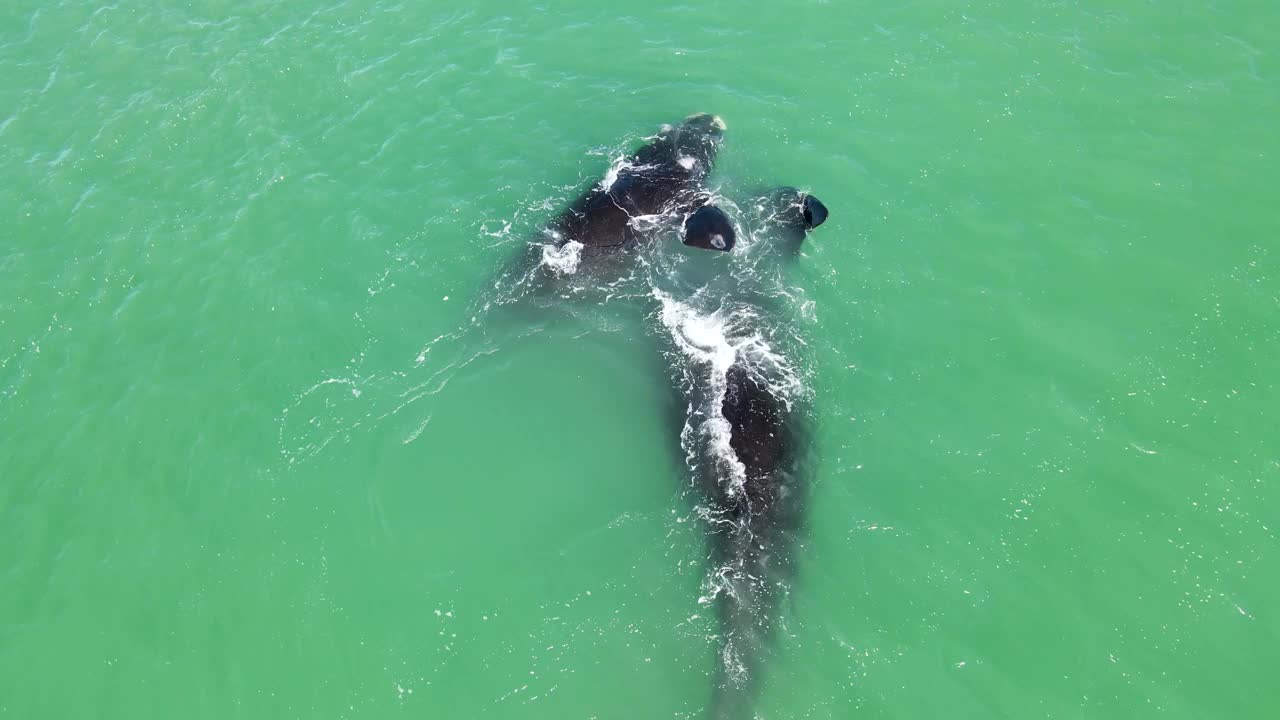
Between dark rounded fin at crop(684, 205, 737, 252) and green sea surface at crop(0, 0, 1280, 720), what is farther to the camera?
dark rounded fin at crop(684, 205, 737, 252)

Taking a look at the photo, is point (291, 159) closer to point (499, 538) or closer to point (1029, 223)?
point (499, 538)

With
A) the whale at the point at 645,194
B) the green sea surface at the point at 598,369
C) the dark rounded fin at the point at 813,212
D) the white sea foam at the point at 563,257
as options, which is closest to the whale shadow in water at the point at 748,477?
the dark rounded fin at the point at 813,212

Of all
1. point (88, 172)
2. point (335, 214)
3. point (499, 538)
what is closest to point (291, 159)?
point (335, 214)

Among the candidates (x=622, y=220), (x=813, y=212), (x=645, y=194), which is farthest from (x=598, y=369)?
(x=813, y=212)

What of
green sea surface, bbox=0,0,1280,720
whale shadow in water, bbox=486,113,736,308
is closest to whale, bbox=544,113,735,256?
whale shadow in water, bbox=486,113,736,308

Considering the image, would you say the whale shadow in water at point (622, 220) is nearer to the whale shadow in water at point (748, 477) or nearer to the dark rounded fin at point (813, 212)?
the dark rounded fin at point (813, 212)

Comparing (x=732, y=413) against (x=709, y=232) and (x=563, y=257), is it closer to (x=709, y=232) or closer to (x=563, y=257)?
(x=709, y=232)

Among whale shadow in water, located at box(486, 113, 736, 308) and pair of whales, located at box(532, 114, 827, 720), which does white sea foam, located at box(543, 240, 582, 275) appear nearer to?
whale shadow in water, located at box(486, 113, 736, 308)
